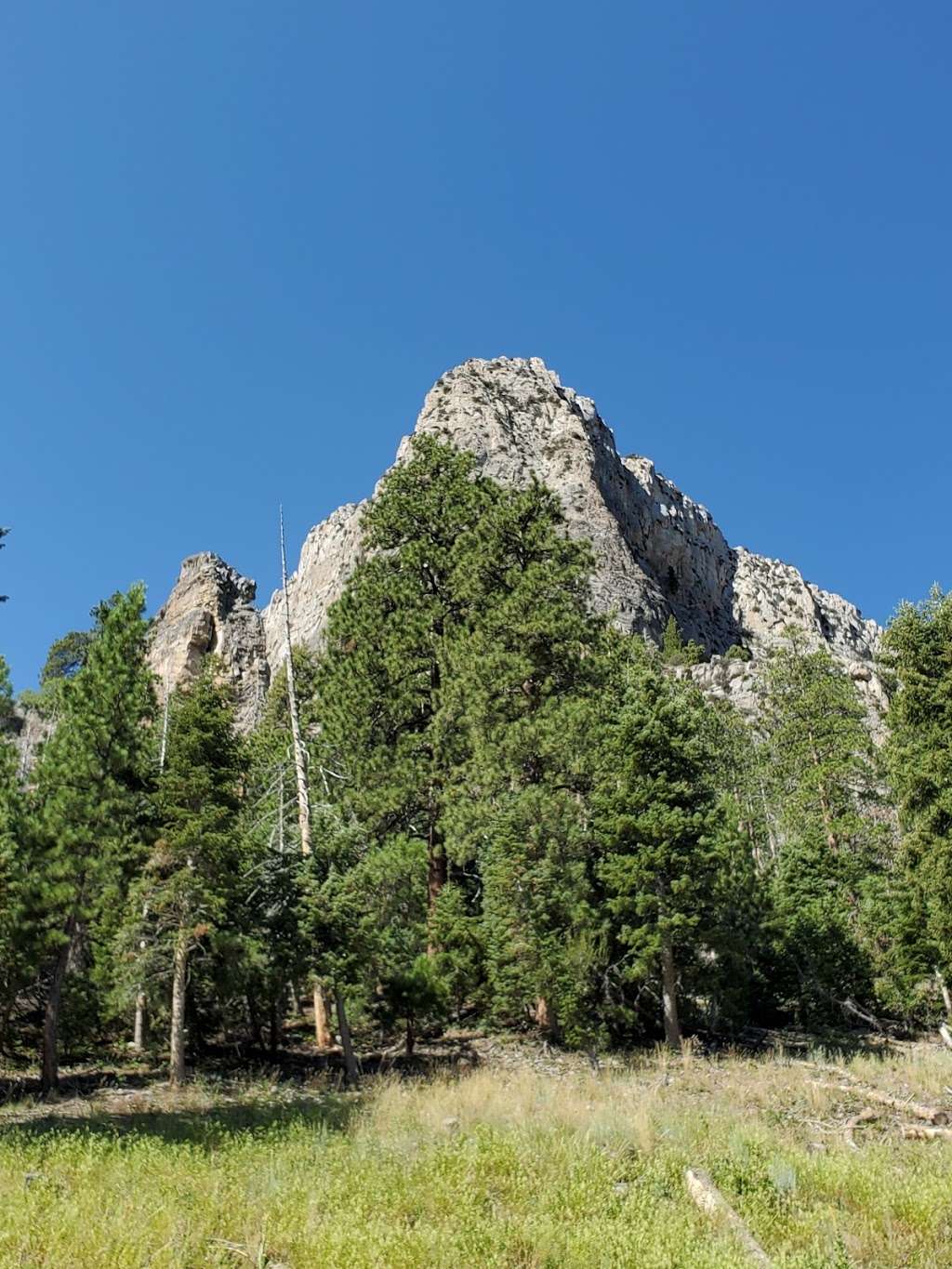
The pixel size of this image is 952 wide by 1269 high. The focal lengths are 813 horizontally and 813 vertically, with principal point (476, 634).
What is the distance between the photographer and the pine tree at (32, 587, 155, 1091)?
14414mm

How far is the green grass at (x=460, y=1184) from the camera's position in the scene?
6430 mm

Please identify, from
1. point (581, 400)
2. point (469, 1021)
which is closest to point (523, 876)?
point (469, 1021)

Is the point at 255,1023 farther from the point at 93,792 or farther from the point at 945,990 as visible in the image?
the point at 945,990

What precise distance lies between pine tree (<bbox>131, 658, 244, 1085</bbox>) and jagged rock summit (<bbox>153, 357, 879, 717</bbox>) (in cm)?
5501

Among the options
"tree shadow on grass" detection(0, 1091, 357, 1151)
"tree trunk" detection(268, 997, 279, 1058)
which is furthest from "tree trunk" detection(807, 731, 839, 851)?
"tree shadow on grass" detection(0, 1091, 357, 1151)

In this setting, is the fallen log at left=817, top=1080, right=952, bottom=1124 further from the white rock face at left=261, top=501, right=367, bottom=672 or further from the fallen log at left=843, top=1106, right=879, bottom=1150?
the white rock face at left=261, top=501, right=367, bottom=672

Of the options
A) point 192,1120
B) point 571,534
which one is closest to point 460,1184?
point 192,1120

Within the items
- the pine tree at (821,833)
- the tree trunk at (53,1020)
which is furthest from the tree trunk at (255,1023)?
the pine tree at (821,833)

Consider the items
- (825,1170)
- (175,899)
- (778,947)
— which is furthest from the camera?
(778,947)

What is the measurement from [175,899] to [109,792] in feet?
7.95

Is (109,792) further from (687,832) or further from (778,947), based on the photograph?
(778,947)

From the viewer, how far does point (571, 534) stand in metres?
83.9

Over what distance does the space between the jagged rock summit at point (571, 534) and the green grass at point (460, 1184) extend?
59.6 m

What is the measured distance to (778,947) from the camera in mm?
24641
